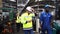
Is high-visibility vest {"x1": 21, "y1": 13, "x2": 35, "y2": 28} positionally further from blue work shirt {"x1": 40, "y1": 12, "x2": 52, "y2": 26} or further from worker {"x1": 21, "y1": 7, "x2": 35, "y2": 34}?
blue work shirt {"x1": 40, "y1": 12, "x2": 52, "y2": 26}

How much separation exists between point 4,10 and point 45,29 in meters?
4.11

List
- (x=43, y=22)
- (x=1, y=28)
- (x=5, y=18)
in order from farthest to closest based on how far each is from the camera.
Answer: (x=5, y=18), (x=1, y=28), (x=43, y=22)

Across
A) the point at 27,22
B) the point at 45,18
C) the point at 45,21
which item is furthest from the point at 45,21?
the point at 27,22

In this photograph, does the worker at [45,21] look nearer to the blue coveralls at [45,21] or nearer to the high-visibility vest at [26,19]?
the blue coveralls at [45,21]

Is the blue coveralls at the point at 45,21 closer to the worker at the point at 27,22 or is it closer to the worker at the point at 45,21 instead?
the worker at the point at 45,21

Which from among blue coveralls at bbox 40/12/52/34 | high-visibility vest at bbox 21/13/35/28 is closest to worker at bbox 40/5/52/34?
blue coveralls at bbox 40/12/52/34

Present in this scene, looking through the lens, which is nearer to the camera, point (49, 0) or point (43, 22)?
point (43, 22)

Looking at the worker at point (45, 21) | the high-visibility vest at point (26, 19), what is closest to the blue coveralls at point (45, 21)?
the worker at point (45, 21)

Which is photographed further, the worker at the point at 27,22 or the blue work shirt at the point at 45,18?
the blue work shirt at the point at 45,18

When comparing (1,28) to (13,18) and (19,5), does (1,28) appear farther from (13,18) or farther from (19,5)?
(19,5)

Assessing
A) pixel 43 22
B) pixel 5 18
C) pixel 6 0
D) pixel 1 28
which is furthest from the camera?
pixel 6 0

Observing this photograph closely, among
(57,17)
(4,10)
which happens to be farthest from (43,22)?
(4,10)

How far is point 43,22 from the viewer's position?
8508 millimetres

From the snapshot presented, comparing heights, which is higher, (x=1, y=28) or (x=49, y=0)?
(x=49, y=0)
